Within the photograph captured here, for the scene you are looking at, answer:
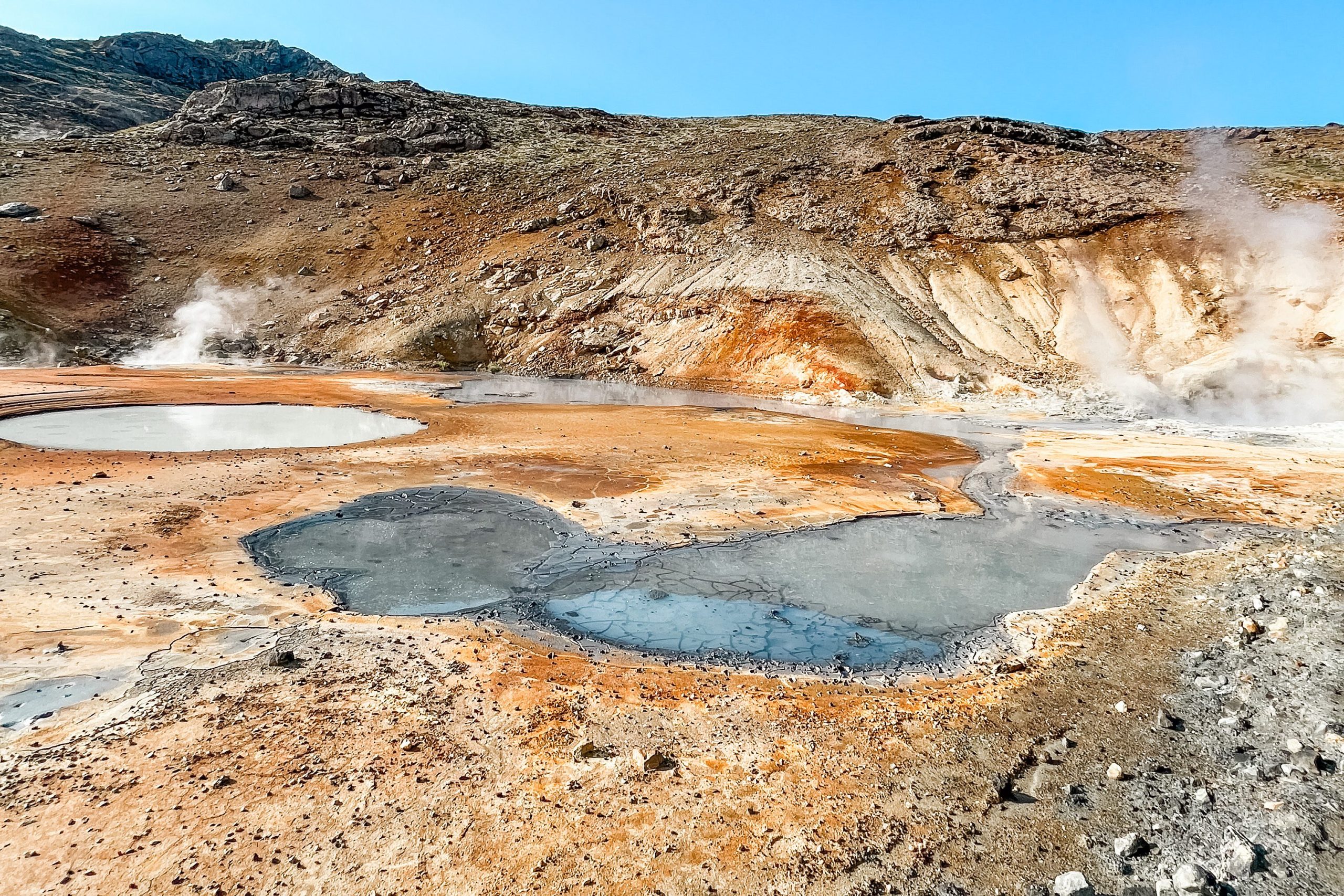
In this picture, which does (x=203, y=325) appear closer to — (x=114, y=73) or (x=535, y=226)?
(x=535, y=226)

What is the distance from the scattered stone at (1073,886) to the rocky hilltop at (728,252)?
24511 mm

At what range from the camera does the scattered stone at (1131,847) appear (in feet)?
12.8

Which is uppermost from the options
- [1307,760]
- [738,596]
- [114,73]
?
[114,73]

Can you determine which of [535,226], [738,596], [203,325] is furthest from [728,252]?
[738,596]

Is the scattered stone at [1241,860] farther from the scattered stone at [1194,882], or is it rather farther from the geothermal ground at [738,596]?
the scattered stone at [1194,882]

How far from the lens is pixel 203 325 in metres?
37.9

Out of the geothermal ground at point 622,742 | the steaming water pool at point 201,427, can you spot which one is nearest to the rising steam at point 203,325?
the steaming water pool at point 201,427

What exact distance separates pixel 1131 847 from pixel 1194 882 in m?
0.34

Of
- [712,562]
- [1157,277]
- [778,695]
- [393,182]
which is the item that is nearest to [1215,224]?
[1157,277]

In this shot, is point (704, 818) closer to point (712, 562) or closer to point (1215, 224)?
point (712, 562)

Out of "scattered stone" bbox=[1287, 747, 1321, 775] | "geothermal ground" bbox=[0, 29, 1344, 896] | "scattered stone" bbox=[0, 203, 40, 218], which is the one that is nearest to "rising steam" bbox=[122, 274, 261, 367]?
"geothermal ground" bbox=[0, 29, 1344, 896]

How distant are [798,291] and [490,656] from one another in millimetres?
29155

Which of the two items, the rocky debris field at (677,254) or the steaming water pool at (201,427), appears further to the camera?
the rocky debris field at (677,254)

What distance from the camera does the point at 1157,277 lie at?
30391 millimetres
